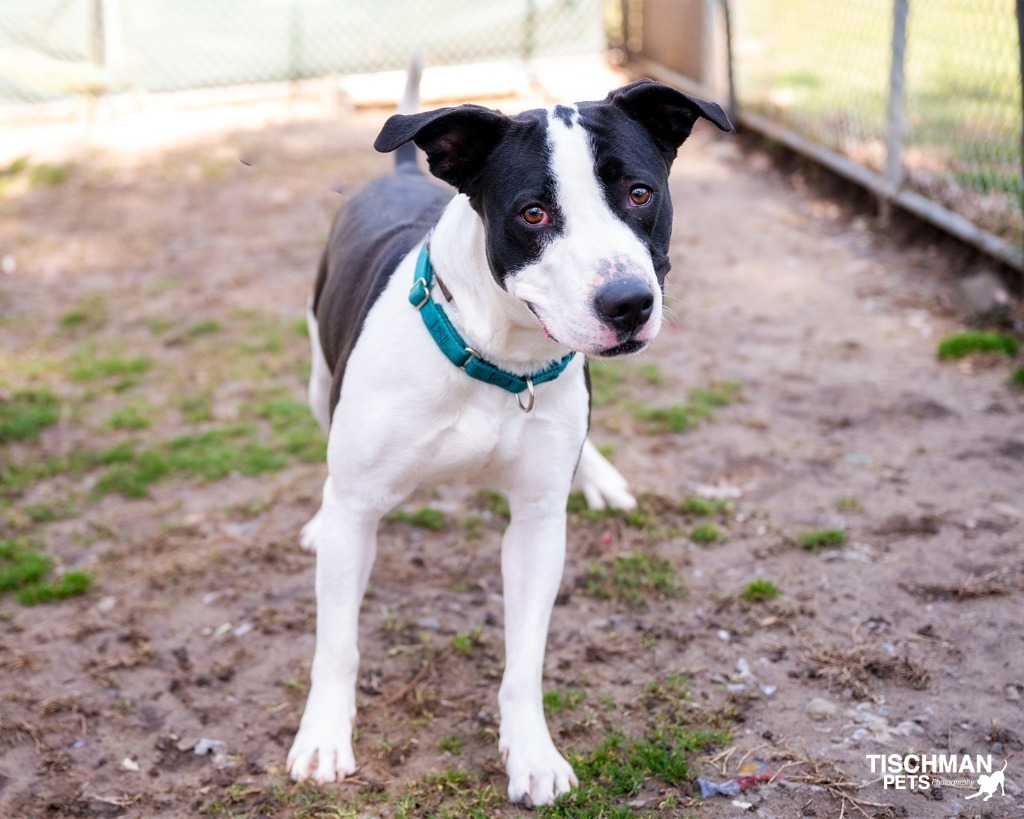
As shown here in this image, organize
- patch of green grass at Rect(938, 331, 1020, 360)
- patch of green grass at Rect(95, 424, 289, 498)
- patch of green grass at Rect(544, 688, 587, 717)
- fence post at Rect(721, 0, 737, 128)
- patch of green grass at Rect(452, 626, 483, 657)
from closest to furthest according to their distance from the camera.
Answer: patch of green grass at Rect(544, 688, 587, 717) → patch of green grass at Rect(452, 626, 483, 657) → patch of green grass at Rect(95, 424, 289, 498) → patch of green grass at Rect(938, 331, 1020, 360) → fence post at Rect(721, 0, 737, 128)

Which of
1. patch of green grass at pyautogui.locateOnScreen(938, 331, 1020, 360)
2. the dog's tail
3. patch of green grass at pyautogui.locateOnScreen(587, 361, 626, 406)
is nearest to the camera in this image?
the dog's tail

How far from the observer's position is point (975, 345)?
199 inches

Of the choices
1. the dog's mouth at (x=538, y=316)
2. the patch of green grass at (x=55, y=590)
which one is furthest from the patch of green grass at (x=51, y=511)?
the dog's mouth at (x=538, y=316)

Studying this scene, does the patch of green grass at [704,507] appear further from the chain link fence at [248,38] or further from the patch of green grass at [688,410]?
the chain link fence at [248,38]

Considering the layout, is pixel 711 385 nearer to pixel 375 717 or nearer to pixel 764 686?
pixel 764 686

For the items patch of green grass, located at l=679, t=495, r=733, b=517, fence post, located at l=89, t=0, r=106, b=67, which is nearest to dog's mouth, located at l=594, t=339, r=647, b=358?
patch of green grass, located at l=679, t=495, r=733, b=517

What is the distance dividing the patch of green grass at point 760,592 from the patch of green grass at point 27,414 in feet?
10.5

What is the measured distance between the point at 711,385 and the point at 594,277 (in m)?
2.93

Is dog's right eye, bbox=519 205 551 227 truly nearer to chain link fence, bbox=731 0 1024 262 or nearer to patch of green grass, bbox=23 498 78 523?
patch of green grass, bbox=23 498 78 523

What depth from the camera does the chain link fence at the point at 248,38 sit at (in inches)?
376

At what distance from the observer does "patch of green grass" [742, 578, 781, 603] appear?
11.2 ft

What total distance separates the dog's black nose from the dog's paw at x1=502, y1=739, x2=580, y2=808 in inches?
45.6

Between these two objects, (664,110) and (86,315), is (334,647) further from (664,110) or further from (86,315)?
(86,315)

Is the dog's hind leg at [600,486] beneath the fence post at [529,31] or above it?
beneath
